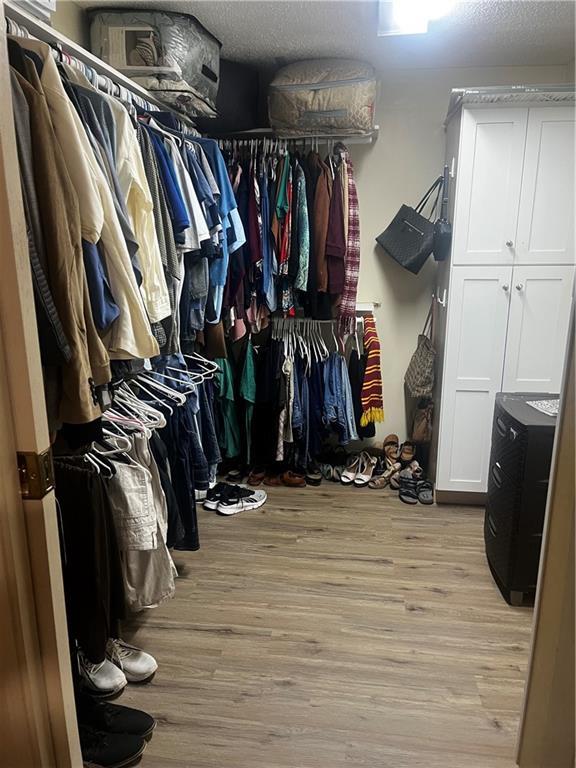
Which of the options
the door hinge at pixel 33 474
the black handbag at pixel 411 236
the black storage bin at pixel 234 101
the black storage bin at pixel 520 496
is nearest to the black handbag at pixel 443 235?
the black handbag at pixel 411 236

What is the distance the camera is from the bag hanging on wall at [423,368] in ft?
10.5

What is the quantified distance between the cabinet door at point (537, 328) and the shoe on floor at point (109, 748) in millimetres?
2380

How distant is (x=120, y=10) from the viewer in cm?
230

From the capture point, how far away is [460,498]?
3098 millimetres

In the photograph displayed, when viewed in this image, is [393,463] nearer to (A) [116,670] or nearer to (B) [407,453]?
(B) [407,453]

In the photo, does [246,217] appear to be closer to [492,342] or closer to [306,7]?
[306,7]

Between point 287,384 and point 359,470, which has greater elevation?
point 287,384

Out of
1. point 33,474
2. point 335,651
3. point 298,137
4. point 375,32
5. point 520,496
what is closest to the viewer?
point 33,474

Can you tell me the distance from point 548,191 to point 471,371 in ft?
3.25

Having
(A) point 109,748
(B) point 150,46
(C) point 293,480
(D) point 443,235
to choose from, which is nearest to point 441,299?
(D) point 443,235

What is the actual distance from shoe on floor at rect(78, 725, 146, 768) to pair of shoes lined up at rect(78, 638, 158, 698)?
19 centimetres

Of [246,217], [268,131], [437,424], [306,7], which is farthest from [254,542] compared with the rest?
[306,7]

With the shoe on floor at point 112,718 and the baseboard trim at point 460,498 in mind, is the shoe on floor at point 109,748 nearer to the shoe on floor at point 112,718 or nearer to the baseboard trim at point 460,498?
the shoe on floor at point 112,718

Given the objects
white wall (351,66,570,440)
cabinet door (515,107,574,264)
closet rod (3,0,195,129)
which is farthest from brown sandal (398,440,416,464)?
closet rod (3,0,195,129)
